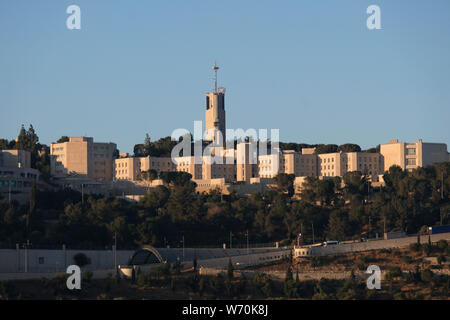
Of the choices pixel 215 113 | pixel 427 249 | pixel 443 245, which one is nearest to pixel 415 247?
pixel 427 249

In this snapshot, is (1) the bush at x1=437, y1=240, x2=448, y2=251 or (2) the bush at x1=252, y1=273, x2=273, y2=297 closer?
(2) the bush at x1=252, y1=273, x2=273, y2=297

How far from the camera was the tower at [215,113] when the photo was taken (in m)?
173

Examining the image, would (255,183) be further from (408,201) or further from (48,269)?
(48,269)

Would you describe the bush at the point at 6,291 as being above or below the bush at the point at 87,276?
below

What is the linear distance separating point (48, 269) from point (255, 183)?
2355 inches

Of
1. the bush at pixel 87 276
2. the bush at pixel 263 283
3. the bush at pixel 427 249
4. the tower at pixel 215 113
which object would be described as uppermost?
the tower at pixel 215 113

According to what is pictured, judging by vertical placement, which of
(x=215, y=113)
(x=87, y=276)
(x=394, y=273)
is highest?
(x=215, y=113)

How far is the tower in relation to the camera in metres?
173

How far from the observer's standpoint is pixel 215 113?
173m

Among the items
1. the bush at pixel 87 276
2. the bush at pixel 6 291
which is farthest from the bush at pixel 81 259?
the bush at pixel 6 291

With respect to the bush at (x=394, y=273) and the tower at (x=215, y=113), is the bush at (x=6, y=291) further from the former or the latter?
the tower at (x=215, y=113)

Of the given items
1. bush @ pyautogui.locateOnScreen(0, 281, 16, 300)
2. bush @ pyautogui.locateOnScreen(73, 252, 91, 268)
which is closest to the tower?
bush @ pyautogui.locateOnScreen(73, 252, 91, 268)

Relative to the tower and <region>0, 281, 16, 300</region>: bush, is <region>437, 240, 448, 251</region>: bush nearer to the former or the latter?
<region>0, 281, 16, 300</region>: bush

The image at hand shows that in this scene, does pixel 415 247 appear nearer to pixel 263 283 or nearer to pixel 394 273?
pixel 394 273
